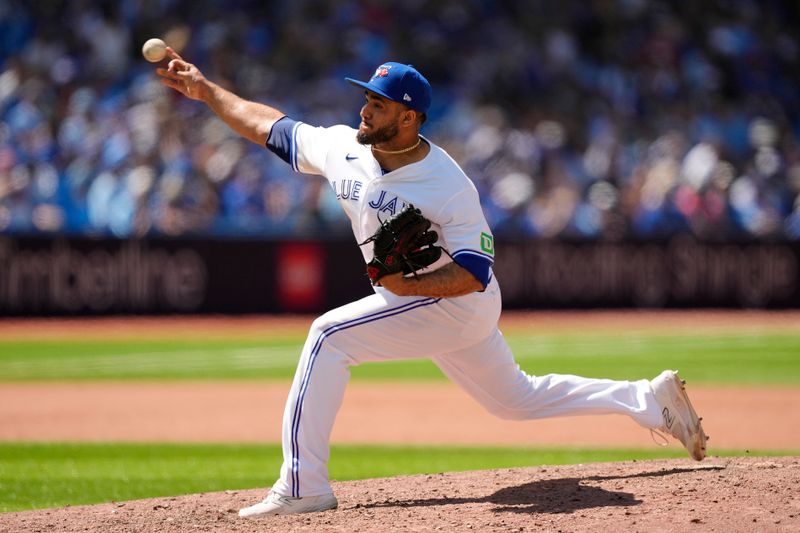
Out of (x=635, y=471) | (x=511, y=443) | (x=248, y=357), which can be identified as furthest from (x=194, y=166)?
(x=635, y=471)

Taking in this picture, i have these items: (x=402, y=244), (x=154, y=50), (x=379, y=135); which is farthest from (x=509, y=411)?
(x=154, y=50)

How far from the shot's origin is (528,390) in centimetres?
588

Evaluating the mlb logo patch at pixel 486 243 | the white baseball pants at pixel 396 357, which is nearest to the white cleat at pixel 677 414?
the white baseball pants at pixel 396 357

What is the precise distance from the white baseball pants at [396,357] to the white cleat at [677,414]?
48cm

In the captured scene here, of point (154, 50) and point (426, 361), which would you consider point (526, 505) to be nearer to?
point (154, 50)

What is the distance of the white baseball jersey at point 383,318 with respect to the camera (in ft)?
17.3

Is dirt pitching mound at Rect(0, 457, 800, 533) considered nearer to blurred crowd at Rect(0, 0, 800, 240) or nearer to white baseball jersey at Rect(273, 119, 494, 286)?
white baseball jersey at Rect(273, 119, 494, 286)

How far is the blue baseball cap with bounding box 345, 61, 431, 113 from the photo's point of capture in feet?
17.6

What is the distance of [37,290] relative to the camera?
57.9ft

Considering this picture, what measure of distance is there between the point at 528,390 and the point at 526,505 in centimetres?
66

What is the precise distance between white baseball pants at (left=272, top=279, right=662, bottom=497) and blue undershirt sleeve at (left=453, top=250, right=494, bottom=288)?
0.22 m

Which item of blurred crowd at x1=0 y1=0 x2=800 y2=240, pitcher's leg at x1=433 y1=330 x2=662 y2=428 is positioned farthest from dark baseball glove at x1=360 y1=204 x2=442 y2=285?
blurred crowd at x1=0 y1=0 x2=800 y2=240

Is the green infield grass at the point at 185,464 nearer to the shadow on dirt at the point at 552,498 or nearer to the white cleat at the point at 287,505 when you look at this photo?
the white cleat at the point at 287,505

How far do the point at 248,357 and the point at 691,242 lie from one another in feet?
26.4
